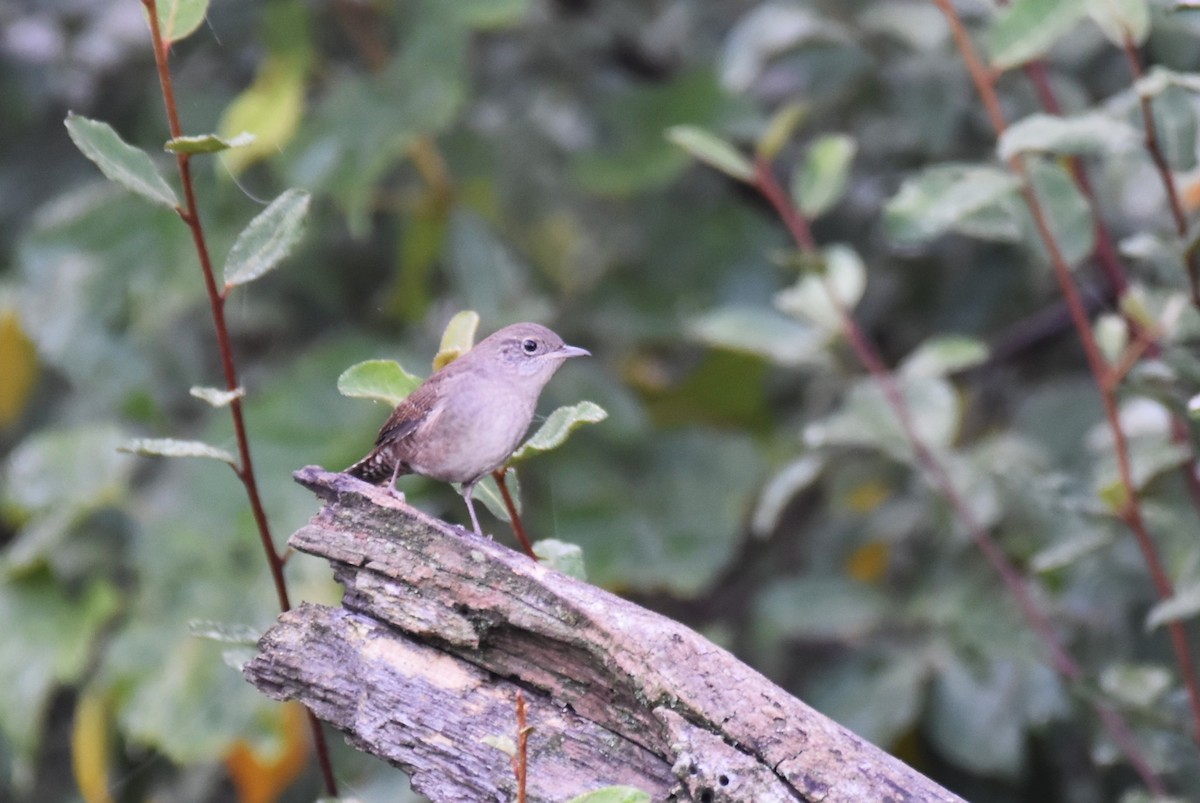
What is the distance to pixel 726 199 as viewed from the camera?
5.16m

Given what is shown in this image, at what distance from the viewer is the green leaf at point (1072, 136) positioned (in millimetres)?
2762

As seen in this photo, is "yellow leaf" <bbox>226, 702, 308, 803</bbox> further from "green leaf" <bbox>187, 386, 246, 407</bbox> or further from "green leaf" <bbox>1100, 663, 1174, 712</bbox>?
"green leaf" <bbox>1100, 663, 1174, 712</bbox>

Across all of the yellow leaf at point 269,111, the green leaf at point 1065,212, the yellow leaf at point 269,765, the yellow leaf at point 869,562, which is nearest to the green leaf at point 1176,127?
the green leaf at point 1065,212

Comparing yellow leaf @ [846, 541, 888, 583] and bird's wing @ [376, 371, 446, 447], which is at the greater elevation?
bird's wing @ [376, 371, 446, 447]

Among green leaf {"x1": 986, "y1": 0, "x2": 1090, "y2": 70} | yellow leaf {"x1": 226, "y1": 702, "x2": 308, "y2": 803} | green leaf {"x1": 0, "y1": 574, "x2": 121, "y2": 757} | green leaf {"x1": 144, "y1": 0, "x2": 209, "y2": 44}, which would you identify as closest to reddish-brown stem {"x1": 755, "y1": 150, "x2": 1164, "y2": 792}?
green leaf {"x1": 986, "y1": 0, "x2": 1090, "y2": 70}

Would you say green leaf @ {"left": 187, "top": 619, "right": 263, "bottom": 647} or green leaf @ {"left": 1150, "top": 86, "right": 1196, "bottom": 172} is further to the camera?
green leaf @ {"left": 1150, "top": 86, "right": 1196, "bottom": 172}

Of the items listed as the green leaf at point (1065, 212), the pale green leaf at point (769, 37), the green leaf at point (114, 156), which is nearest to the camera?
the green leaf at point (114, 156)

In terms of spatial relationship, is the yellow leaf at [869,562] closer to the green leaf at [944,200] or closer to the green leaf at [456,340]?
the green leaf at [944,200]

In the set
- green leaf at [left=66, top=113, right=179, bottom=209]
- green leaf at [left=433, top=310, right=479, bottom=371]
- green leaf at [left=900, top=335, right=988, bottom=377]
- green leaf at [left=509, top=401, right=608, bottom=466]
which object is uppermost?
green leaf at [left=66, top=113, right=179, bottom=209]

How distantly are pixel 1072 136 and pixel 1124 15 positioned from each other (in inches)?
9.6

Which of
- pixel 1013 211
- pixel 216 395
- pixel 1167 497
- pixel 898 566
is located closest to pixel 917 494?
pixel 898 566

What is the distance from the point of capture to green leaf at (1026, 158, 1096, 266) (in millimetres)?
3088

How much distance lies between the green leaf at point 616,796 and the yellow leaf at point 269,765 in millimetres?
2467

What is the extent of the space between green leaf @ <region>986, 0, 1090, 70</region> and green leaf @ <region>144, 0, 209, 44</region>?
166cm
